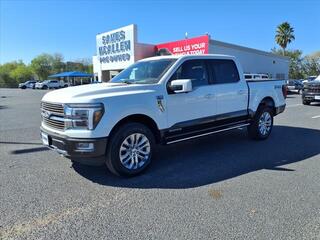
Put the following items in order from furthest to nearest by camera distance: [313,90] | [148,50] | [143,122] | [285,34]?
[285,34] < [148,50] < [313,90] < [143,122]

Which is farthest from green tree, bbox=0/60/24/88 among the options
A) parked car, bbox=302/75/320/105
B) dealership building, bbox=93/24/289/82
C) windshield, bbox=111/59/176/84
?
windshield, bbox=111/59/176/84

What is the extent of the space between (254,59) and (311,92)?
18735 mm

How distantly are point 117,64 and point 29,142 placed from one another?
25694 millimetres

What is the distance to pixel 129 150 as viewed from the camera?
507 cm

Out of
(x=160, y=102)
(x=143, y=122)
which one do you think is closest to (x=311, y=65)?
(x=160, y=102)

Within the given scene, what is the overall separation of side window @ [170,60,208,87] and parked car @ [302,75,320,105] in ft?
43.8

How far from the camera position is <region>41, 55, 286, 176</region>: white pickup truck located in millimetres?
4652

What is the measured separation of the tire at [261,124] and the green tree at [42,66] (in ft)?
300

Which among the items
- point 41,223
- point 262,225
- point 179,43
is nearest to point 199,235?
point 262,225

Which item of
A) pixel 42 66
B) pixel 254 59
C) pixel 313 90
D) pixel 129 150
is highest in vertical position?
pixel 42 66

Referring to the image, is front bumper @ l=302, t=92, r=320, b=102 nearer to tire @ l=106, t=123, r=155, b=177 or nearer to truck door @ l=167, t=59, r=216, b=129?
truck door @ l=167, t=59, r=216, b=129

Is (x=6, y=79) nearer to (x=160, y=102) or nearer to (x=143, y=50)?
(x=143, y=50)

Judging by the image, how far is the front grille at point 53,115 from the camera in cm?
483

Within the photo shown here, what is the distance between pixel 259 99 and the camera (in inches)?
301
